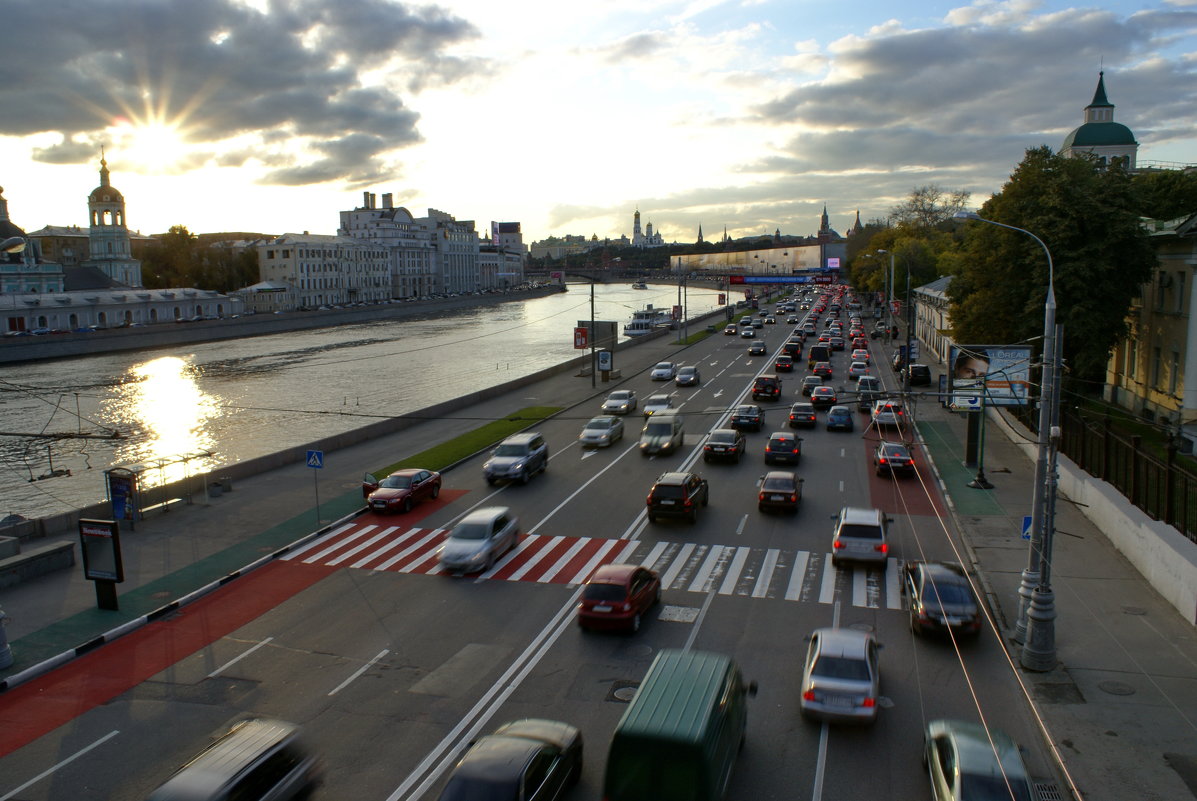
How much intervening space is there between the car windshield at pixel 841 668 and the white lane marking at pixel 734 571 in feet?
19.3

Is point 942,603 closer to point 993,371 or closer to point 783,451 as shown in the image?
point 993,371

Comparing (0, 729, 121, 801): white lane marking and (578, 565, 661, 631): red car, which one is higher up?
(578, 565, 661, 631): red car

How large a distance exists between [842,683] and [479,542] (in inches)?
415

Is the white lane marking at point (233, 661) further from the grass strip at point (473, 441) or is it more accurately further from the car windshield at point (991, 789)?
the grass strip at point (473, 441)

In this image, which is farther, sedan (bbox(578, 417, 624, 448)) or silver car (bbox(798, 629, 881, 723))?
sedan (bbox(578, 417, 624, 448))

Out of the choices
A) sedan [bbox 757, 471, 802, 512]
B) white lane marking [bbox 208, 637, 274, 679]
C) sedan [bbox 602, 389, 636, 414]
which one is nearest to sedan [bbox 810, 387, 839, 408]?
sedan [bbox 602, 389, 636, 414]

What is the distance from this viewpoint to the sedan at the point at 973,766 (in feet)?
31.1

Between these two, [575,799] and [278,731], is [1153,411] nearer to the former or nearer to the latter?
[575,799]

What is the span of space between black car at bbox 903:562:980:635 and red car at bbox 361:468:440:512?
15365 mm

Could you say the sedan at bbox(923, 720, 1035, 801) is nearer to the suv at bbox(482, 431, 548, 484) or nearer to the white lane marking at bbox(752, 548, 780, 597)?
the white lane marking at bbox(752, 548, 780, 597)

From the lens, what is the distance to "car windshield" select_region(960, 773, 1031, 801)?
937 cm

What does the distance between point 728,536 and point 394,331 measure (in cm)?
11007

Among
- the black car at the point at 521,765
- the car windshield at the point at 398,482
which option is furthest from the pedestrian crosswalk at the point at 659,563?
the black car at the point at 521,765

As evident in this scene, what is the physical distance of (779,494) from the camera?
81.7 feet
